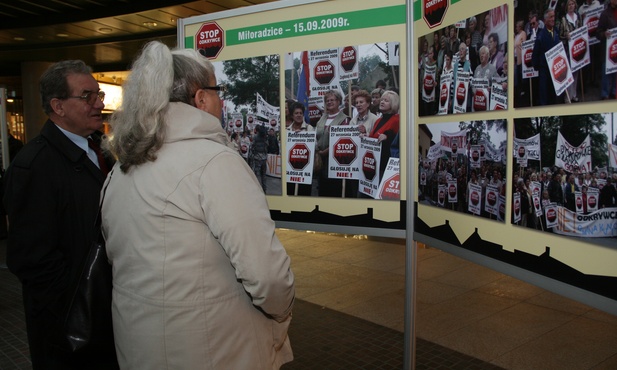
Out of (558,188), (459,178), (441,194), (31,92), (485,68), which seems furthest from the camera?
(31,92)

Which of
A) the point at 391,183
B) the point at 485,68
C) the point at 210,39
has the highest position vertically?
the point at 210,39

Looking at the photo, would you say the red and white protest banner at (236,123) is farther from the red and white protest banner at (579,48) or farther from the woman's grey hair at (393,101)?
the red and white protest banner at (579,48)

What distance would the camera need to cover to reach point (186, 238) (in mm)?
1594

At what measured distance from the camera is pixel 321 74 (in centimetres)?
293

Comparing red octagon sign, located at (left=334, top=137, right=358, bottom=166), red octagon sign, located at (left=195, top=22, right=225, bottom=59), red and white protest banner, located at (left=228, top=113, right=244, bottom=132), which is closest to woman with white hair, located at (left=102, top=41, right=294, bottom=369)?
red octagon sign, located at (left=334, top=137, right=358, bottom=166)

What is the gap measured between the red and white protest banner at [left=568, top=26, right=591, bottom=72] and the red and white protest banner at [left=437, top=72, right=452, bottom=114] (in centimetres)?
68

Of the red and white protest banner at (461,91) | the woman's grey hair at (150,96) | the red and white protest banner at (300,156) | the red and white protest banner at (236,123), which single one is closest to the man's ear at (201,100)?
the woman's grey hair at (150,96)

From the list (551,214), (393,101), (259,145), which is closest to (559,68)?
(551,214)

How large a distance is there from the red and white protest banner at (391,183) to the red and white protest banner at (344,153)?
0.55 feet

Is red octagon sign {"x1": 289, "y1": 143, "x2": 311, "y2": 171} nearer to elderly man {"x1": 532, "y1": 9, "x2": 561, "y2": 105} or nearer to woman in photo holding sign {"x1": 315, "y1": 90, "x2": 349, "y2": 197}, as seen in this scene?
woman in photo holding sign {"x1": 315, "y1": 90, "x2": 349, "y2": 197}

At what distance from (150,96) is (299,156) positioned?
1.49m

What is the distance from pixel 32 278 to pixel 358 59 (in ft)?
6.49

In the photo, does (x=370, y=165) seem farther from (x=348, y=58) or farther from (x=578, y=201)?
(x=578, y=201)

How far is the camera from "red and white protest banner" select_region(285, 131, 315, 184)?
3.02 m
